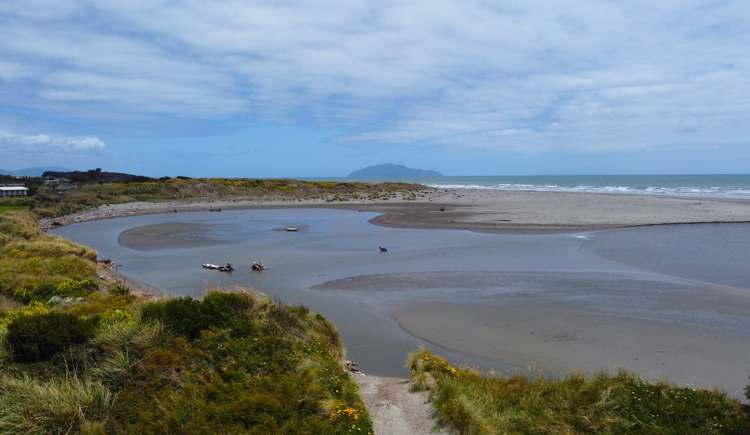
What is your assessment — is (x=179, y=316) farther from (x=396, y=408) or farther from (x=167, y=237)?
(x=167, y=237)

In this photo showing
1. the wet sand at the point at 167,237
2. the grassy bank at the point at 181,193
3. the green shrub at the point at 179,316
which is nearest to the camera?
the green shrub at the point at 179,316

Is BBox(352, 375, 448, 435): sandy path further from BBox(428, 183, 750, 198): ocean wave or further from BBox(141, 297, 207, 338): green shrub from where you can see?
BBox(428, 183, 750, 198): ocean wave

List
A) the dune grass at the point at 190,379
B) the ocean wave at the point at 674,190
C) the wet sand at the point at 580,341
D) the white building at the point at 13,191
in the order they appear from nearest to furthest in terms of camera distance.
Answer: the dune grass at the point at 190,379, the wet sand at the point at 580,341, the white building at the point at 13,191, the ocean wave at the point at 674,190

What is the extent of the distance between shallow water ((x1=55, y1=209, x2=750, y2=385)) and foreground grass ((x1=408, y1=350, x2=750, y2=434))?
2282 millimetres

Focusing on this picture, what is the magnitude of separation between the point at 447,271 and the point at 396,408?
41.7 feet

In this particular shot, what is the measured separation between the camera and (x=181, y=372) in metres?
7.87

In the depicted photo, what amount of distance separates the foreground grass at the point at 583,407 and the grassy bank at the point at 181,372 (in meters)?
1.46

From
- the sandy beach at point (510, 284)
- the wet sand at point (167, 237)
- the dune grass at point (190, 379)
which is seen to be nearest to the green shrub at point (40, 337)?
the dune grass at point (190, 379)

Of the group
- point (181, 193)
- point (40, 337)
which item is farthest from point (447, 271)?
point (181, 193)

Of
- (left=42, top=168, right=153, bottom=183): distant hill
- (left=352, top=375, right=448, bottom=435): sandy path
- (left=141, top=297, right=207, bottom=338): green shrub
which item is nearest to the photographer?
(left=352, top=375, right=448, bottom=435): sandy path

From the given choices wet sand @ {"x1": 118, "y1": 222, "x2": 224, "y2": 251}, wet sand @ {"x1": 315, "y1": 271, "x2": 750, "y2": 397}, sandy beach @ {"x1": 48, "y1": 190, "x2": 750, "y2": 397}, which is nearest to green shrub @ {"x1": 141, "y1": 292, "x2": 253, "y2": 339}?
sandy beach @ {"x1": 48, "y1": 190, "x2": 750, "y2": 397}

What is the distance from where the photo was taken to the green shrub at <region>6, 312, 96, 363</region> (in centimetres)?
810

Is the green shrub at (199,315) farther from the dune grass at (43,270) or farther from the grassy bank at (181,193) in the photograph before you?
the grassy bank at (181,193)

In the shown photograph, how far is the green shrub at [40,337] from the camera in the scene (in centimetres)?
810
